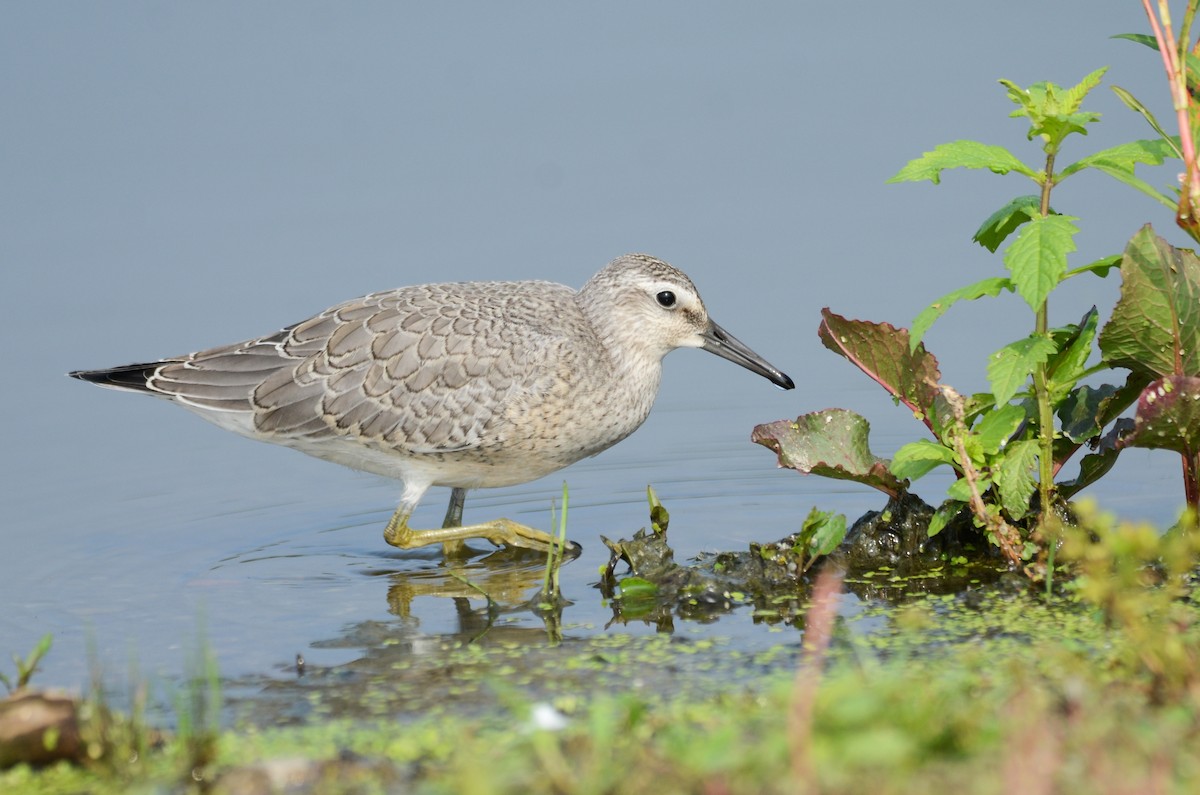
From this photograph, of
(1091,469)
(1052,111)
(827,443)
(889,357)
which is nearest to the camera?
(1052,111)

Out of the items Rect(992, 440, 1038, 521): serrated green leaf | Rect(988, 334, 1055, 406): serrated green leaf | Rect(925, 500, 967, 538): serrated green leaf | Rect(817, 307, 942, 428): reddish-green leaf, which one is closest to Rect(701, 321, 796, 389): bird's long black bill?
Rect(817, 307, 942, 428): reddish-green leaf

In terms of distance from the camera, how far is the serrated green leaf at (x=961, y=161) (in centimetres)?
551

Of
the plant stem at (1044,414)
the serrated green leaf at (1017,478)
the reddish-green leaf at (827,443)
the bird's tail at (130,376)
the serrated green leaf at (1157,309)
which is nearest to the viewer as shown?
the serrated green leaf at (1157,309)

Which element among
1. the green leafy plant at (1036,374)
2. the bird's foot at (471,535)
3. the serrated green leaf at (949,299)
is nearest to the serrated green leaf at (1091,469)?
the green leafy plant at (1036,374)

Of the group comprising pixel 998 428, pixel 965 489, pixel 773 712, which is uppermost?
pixel 998 428

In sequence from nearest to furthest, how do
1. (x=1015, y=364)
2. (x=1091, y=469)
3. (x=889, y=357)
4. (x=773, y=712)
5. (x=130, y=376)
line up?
(x=773, y=712), (x=1015, y=364), (x=1091, y=469), (x=889, y=357), (x=130, y=376)

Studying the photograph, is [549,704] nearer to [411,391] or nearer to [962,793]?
[962,793]

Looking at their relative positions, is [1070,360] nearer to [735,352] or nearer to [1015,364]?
[1015,364]

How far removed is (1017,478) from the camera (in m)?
5.70

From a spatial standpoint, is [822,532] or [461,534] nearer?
[822,532]

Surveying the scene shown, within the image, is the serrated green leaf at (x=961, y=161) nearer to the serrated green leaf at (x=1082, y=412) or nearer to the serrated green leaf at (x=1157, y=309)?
the serrated green leaf at (x=1157, y=309)

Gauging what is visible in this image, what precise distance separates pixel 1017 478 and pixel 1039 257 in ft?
3.17

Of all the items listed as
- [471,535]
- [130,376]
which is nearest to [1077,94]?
[471,535]

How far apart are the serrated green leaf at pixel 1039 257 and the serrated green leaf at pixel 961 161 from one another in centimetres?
29
